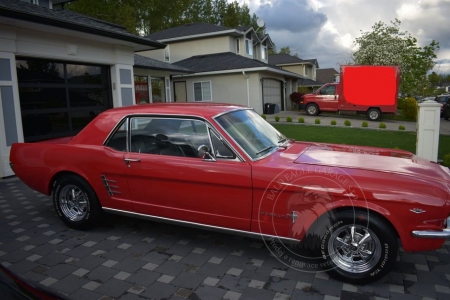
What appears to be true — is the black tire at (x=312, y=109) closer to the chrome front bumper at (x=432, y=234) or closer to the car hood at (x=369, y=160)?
the car hood at (x=369, y=160)

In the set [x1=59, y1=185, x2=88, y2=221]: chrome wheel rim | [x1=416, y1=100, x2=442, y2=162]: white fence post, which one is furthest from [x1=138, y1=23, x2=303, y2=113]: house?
[x1=59, y1=185, x2=88, y2=221]: chrome wheel rim

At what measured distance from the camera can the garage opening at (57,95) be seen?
27.2 feet

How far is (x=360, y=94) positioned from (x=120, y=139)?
20.0m

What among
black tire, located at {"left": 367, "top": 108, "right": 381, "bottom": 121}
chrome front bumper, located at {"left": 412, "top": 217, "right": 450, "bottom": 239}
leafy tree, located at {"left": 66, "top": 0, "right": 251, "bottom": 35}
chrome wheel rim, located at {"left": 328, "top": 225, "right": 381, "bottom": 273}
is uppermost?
leafy tree, located at {"left": 66, "top": 0, "right": 251, "bottom": 35}

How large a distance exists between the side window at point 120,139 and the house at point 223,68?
17.3m

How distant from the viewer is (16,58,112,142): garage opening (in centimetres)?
830

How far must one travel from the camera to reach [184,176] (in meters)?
3.58

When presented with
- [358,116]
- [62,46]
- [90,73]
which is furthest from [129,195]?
[358,116]

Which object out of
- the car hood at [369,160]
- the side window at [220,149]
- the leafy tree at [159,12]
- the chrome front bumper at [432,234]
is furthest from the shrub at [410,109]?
the leafy tree at [159,12]

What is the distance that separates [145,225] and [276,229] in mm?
2186

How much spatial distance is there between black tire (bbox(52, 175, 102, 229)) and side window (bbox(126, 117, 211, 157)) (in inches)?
36.2

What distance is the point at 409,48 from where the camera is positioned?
28.7 metres

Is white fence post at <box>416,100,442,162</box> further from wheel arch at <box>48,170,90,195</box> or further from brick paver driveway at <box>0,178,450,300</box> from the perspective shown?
wheel arch at <box>48,170,90,195</box>

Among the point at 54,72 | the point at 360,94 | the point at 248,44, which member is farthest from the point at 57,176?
the point at 248,44
